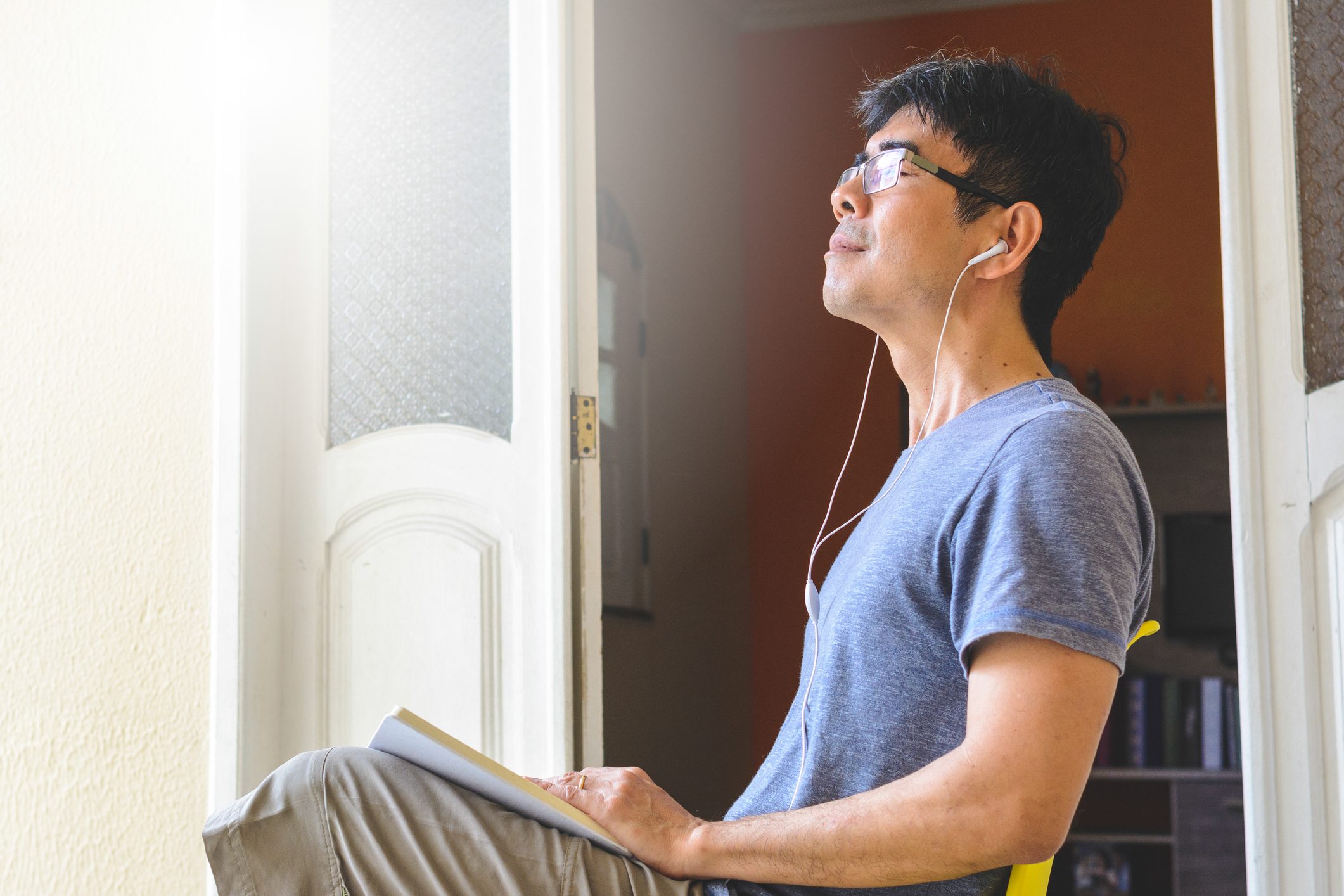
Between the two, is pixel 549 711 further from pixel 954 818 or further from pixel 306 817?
pixel 954 818

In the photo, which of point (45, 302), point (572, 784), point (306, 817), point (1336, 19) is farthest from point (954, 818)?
point (45, 302)

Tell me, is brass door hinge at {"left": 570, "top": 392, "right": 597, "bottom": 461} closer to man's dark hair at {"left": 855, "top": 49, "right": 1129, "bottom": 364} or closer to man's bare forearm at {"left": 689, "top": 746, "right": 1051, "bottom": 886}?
man's dark hair at {"left": 855, "top": 49, "right": 1129, "bottom": 364}

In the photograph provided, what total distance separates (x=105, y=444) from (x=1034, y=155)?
1.78 m

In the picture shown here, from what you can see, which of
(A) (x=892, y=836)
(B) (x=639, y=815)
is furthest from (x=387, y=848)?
(A) (x=892, y=836)

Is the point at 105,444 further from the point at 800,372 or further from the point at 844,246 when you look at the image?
the point at 800,372

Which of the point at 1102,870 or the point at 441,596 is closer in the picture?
the point at 441,596

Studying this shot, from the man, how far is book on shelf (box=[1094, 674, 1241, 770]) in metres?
2.58

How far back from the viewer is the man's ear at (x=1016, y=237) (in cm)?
133

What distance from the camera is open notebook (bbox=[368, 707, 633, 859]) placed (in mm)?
1040

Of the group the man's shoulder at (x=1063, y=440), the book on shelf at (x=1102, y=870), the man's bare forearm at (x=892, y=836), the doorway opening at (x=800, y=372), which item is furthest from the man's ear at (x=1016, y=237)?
the book on shelf at (x=1102, y=870)

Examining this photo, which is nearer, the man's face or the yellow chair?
the yellow chair

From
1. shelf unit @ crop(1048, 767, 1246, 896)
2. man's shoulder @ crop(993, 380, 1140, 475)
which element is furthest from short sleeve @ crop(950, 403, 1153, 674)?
shelf unit @ crop(1048, 767, 1246, 896)

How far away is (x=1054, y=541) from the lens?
0.96 meters

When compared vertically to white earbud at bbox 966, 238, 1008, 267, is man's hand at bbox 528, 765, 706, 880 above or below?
below
